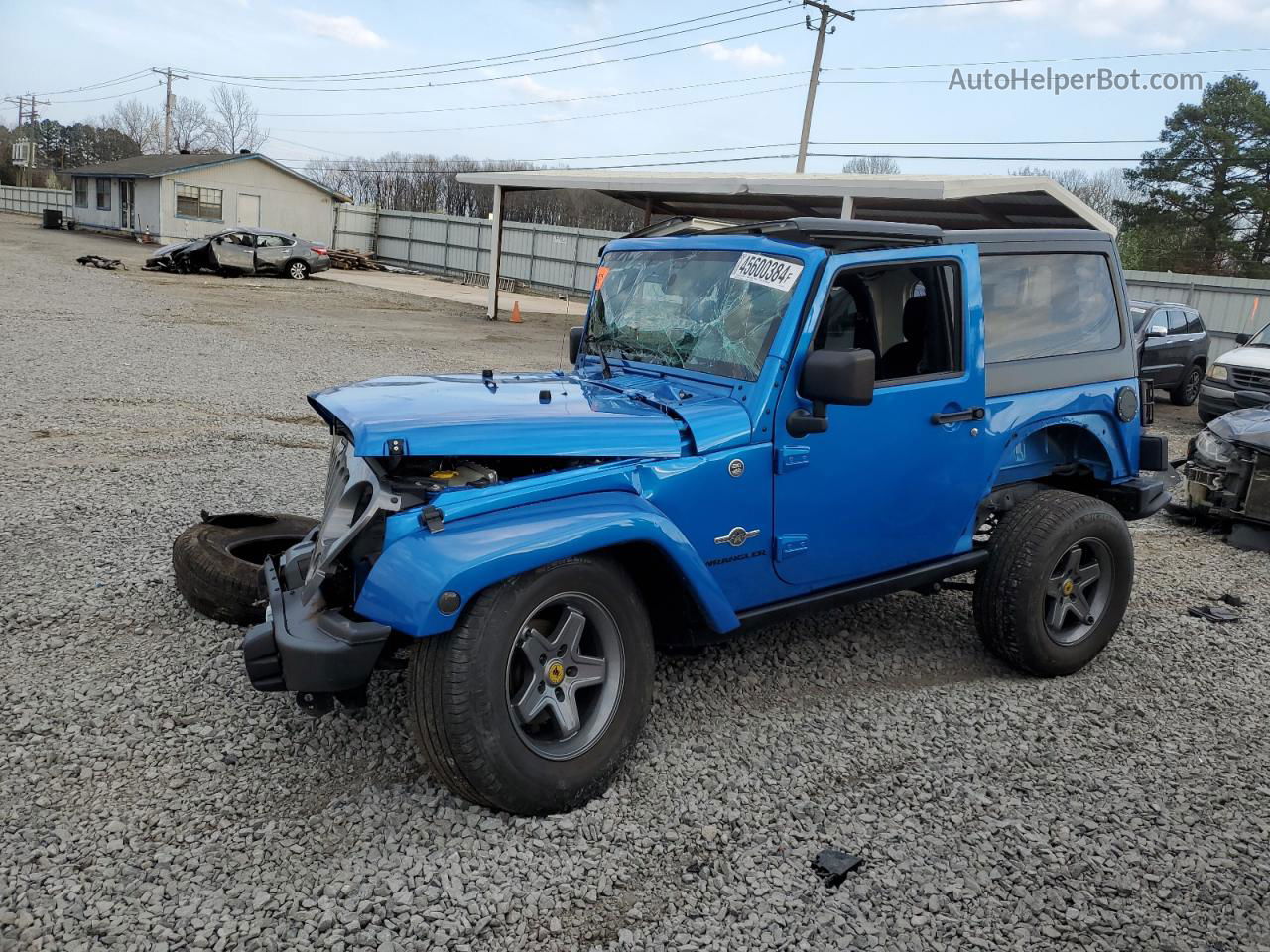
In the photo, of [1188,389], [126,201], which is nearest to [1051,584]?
[1188,389]

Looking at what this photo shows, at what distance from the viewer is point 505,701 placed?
10.4 feet

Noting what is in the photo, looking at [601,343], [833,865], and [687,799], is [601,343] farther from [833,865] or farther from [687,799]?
[833,865]

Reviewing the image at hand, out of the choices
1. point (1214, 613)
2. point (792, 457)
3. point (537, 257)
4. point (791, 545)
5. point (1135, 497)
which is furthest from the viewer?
point (537, 257)

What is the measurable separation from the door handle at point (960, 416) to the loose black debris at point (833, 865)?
190cm

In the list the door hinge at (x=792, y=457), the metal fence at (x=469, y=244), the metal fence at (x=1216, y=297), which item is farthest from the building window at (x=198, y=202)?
the door hinge at (x=792, y=457)

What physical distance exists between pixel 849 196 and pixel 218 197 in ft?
112

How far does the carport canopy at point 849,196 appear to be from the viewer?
12273 millimetres

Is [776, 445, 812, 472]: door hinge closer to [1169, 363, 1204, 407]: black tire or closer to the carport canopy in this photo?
the carport canopy

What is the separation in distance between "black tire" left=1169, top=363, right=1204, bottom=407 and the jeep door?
14635 mm

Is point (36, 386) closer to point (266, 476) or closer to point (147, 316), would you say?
point (266, 476)

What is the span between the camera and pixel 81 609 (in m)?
4.89

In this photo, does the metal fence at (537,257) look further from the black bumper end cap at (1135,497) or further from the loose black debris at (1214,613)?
the black bumper end cap at (1135,497)

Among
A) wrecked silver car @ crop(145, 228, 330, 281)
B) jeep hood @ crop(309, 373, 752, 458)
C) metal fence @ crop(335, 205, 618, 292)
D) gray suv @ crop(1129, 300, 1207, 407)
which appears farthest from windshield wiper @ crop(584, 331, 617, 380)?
wrecked silver car @ crop(145, 228, 330, 281)

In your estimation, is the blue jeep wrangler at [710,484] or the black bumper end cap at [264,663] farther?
the black bumper end cap at [264,663]
